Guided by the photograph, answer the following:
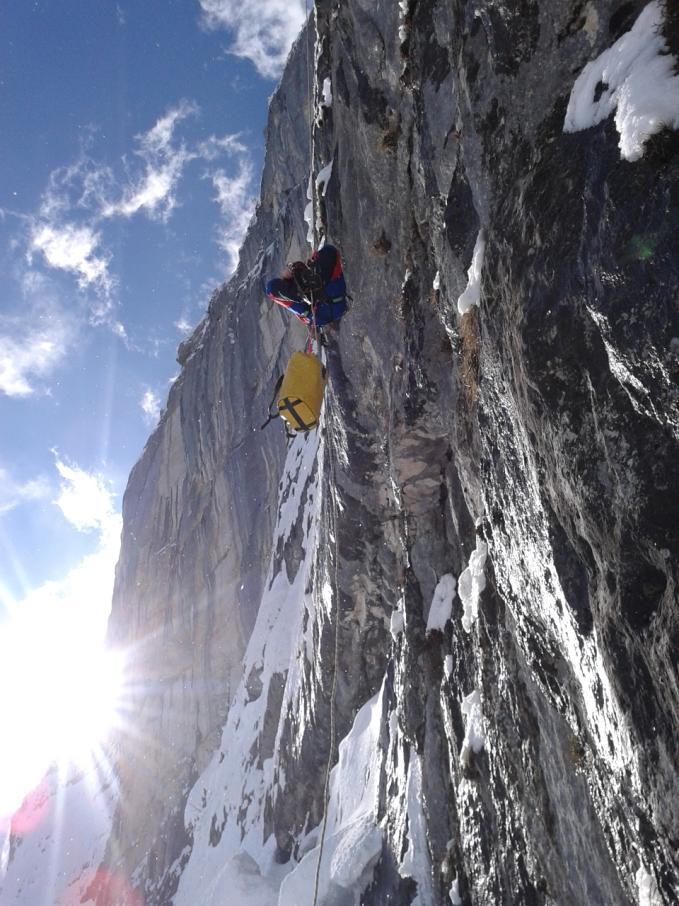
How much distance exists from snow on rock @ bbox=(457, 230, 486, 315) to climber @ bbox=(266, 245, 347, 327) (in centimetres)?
334

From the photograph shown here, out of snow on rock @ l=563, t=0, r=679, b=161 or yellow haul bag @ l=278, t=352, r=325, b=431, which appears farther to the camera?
yellow haul bag @ l=278, t=352, r=325, b=431

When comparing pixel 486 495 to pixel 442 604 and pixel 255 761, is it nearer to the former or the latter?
pixel 442 604

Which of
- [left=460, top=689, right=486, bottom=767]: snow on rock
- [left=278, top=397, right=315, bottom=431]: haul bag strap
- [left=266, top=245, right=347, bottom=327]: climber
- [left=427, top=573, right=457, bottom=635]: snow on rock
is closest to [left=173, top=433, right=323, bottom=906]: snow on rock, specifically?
[left=278, top=397, right=315, bottom=431]: haul bag strap

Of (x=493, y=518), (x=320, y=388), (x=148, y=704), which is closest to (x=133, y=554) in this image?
(x=148, y=704)

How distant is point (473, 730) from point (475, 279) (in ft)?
12.7

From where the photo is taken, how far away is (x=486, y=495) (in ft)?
14.8

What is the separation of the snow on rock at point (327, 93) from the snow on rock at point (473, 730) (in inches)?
299

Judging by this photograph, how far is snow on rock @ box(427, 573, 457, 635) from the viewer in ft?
20.7

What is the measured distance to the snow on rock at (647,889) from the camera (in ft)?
8.17

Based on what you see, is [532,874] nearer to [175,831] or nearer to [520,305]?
[520,305]

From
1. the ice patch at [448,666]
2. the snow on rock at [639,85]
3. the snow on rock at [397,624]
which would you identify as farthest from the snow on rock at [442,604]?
the snow on rock at [639,85]

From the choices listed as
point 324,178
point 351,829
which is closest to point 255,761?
point 351,829

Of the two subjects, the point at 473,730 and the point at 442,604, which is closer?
the point at 473,730

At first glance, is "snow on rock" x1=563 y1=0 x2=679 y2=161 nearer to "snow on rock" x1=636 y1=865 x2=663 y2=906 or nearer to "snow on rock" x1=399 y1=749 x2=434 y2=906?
"snow on rock" x1=636 y1=865 x2=663 y2=906
